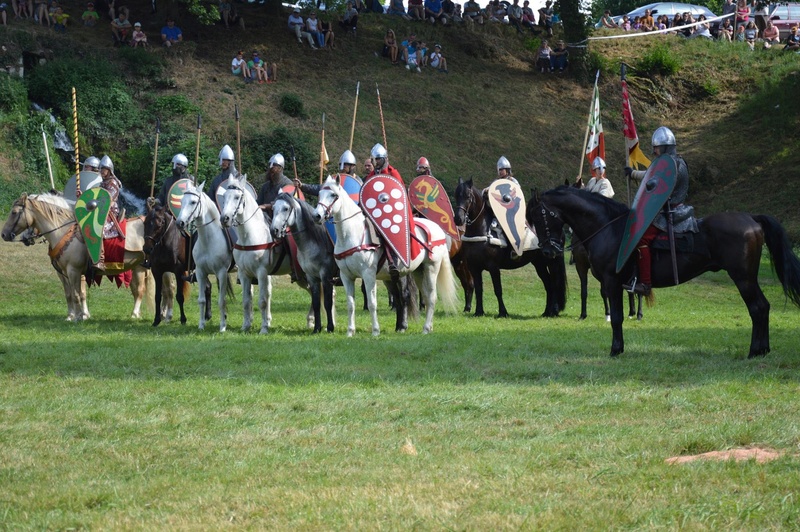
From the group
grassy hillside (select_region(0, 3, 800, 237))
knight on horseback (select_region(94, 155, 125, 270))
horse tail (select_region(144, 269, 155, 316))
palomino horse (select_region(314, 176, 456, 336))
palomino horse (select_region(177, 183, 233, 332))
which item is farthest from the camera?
grassy hillside (select_region(0, 3, 800, 237))

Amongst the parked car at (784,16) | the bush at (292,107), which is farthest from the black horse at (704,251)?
the parked car at (784,16)

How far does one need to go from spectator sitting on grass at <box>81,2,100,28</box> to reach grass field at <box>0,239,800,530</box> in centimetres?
2758

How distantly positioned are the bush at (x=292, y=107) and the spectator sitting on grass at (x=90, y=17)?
838 cm

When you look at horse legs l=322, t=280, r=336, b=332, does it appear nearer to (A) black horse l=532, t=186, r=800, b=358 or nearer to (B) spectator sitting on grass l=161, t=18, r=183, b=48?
(A) black horse l=532, t=186, r=800, b=358

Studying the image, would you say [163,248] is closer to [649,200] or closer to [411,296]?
[411,296]

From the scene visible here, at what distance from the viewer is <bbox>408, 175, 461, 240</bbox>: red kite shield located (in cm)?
1900

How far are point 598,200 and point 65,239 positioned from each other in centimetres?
1024

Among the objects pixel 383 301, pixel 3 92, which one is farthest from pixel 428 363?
pixel 3 92

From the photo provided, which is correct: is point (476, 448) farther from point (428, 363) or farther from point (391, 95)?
point (391, 95)

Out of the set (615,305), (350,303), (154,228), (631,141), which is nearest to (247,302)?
(350,303)

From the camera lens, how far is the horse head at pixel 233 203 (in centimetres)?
1629

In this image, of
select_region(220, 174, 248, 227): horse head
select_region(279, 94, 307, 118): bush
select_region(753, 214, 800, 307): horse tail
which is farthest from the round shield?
select_region(279, 94, 307, 118): bush

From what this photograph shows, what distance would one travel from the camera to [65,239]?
64.7 feet

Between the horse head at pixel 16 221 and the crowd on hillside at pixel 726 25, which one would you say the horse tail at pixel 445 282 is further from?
the crowd on hillside at pixel 726 25
